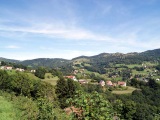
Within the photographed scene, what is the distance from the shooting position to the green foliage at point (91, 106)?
26.3ft

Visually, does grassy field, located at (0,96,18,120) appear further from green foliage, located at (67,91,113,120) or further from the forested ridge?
green foliage, located at (67,91,113,120)

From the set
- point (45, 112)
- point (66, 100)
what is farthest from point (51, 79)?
point (66, 100)

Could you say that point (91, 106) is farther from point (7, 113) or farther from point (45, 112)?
point (7, 113)

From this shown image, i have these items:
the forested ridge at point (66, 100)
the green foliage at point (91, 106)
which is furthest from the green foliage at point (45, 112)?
the green foliage at point (91, 106)

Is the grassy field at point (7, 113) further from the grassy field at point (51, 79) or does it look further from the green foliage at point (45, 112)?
the grassy field at point (51, 79)

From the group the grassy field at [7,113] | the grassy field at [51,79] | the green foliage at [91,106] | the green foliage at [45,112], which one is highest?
the green foliage at [91,106]

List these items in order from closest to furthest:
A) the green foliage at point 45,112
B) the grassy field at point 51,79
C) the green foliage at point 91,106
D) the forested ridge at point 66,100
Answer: the green foliage at point 91,106, the forested ridge at point 66,100, the green foliage at point 45,112, the grassy field at point 51,79

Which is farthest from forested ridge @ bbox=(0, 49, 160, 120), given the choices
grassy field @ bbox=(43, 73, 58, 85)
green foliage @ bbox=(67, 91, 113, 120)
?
grassy field @ bbox=(43, 73, 58, 85)

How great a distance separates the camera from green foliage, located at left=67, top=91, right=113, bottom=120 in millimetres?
8031

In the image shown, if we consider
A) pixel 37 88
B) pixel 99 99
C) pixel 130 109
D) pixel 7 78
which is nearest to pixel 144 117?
pixel 130 109

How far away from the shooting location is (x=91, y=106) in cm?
825

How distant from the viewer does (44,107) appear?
1538 cm

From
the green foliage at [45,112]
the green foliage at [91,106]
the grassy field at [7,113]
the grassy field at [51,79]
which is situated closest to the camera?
the green foliage at [91,106]

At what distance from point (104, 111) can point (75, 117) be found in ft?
3.70
